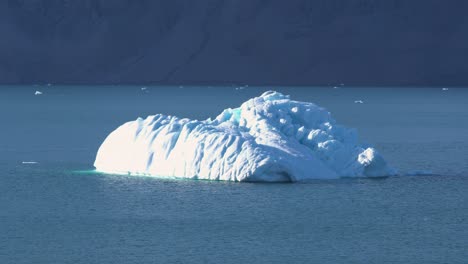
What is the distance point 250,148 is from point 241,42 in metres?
155

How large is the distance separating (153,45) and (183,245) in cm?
16762

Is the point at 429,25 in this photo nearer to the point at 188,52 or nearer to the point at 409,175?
the point at 188,52

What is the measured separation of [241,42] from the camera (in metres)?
189

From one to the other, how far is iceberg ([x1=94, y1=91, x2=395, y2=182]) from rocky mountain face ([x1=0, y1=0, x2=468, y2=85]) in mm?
145410

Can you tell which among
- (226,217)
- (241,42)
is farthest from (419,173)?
(241,42)

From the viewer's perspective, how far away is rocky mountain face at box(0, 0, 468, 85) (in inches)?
7205

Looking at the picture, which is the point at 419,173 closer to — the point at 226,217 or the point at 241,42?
the point at 226,217

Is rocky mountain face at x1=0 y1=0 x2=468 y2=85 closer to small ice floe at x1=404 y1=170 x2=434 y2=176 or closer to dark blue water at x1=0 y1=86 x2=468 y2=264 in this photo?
dark blue water at x1=0 y1=86 x2=468 y2=264

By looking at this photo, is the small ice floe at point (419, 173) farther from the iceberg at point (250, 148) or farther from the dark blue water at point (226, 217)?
the iceberg at point (250, 148)

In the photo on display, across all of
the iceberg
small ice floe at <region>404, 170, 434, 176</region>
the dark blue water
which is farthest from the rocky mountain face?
the iceberg

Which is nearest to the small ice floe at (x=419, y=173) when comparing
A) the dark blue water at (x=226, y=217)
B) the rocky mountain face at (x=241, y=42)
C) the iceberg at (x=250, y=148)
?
the dark blue water at (x=226, y=217)

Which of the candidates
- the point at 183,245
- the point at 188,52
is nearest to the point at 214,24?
the point at 188,52

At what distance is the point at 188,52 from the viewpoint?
616 feet

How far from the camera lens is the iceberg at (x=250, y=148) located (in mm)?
34781
